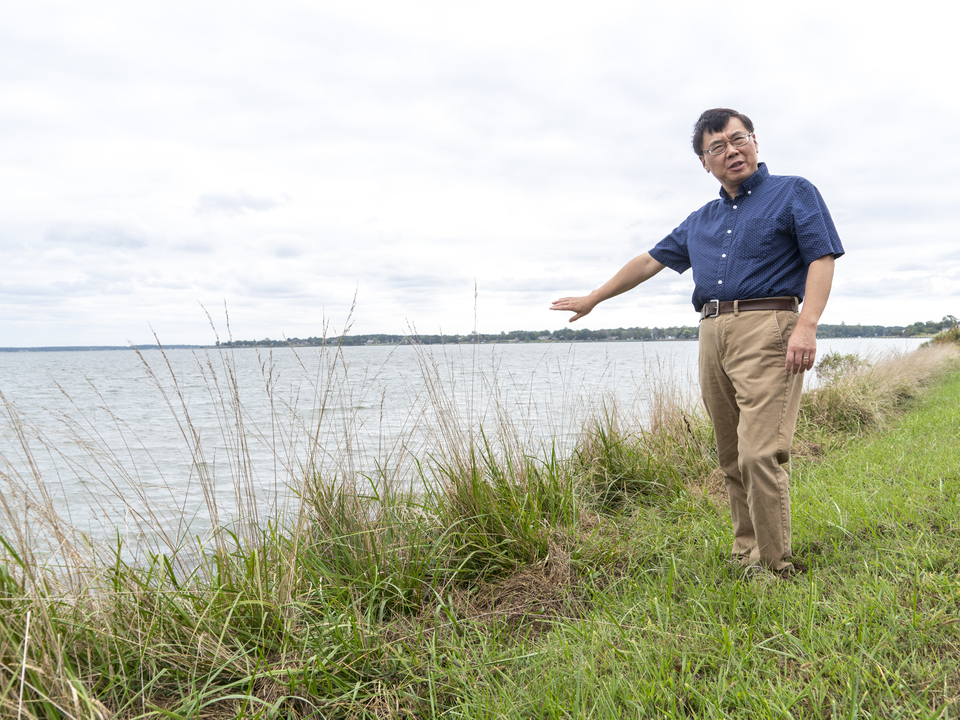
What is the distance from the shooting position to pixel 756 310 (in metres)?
2.71

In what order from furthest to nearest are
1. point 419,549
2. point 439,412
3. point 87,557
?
point 439,412, point 419,549, point 87,557

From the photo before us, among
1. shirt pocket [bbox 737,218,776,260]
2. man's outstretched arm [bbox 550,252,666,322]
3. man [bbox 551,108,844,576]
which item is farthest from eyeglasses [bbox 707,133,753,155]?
man's outstretched arm [bbox 550,252,666,322]

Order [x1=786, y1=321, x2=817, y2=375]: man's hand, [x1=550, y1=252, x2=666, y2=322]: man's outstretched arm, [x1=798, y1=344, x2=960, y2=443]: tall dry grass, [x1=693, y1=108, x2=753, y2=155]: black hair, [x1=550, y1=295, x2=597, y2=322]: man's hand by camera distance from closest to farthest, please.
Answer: [x1=786, y1=321, x2=817, y2=375]: man's hand → [x1=693, y1=108, x2=753, y2=155]: black hair → [x1=550, y1=252, x2=666, y2=322]: man's outstretched arm → [x1=550, y1=295, x2=597, y2=322]: man's hand → [x1=798, y1=344, x2=960, y2=443]: tall dry grass

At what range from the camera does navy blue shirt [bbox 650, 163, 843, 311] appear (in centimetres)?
262

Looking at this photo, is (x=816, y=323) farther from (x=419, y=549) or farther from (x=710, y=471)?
(x=710, y=471)

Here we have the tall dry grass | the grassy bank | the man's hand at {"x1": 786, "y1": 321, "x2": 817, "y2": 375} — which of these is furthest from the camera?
the tall dry grass

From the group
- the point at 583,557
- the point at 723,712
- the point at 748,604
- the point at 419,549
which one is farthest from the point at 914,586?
the point at 419,549

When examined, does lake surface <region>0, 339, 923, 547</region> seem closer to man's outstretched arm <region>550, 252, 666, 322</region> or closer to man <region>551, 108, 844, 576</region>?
man's outstretched arm <region>550, 252, 666, 322</region>

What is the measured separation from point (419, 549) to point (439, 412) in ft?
2.70

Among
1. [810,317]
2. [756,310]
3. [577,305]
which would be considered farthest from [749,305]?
[577,305]

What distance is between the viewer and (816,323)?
2.48m

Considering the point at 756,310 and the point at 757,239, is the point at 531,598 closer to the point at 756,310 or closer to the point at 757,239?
the point at 756,310

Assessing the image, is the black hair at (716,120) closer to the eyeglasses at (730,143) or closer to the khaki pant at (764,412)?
the eyeglasses at (730,143)

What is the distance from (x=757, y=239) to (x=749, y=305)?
0.32 m
